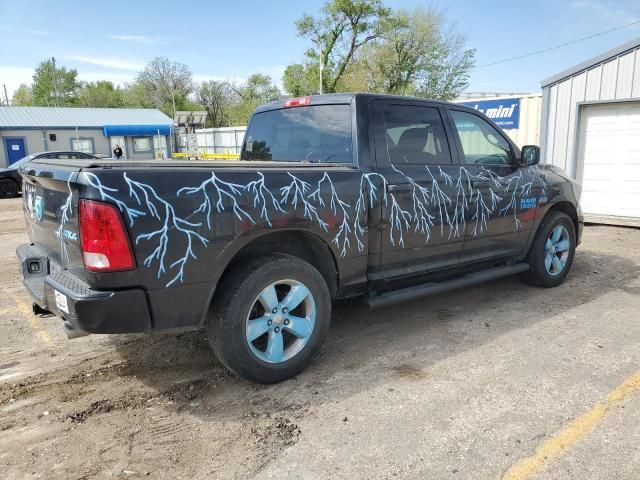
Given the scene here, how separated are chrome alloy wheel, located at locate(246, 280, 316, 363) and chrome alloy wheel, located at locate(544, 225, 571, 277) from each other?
3.19m

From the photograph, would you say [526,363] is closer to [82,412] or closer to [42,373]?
[82,412]

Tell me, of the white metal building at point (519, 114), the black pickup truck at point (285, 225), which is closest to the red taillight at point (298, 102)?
the black pickup truck at point (285, 225)

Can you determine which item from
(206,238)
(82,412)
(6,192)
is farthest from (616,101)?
(6,192)

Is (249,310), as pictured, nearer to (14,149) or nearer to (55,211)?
(55,211)

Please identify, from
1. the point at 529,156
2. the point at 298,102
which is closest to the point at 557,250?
the point at 529,156

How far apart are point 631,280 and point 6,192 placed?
18294 mm

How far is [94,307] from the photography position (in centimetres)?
257

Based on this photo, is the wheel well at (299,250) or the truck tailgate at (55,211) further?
the wheel well at (299,250)

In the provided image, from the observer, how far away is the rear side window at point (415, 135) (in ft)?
12.8

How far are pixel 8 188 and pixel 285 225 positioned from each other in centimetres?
1729

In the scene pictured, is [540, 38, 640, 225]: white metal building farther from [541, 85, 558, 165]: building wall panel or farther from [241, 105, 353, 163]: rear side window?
[241, 105, 353, 163]: rear side window

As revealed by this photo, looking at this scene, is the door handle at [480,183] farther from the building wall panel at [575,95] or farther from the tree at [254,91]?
the tree at [254,91]

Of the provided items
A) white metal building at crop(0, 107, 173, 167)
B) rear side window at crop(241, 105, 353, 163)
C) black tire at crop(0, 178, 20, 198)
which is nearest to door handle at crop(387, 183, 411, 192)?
rear side window at crop(241, 105, 353, 163)

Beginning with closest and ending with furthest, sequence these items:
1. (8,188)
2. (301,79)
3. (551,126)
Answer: (551,126), (8,188), (301,79)
